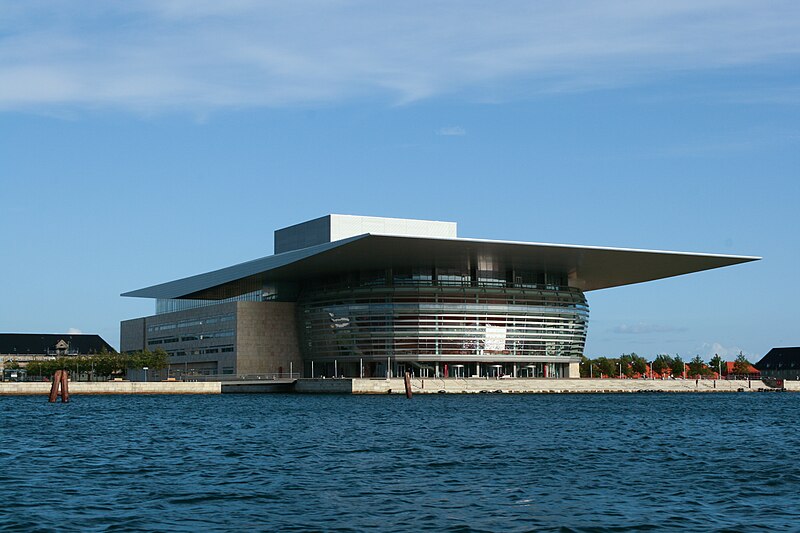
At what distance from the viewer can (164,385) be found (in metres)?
77.6

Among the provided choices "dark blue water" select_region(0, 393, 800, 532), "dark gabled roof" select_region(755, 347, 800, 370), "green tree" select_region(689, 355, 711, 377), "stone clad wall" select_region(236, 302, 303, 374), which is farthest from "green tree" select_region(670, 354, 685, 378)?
"dark blue water" select_region(0, 393, 800, 532)

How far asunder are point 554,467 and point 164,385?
58.4 m

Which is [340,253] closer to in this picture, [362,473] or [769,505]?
[362,473]

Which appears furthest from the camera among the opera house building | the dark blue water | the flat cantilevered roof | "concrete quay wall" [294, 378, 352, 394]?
the opera house building

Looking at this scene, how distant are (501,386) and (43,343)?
87292mm

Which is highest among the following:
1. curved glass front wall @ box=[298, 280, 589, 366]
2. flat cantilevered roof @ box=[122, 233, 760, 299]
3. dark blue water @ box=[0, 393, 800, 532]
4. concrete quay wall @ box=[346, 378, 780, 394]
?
flat cantilevered roof @ box=[122, 233, 760, 299]

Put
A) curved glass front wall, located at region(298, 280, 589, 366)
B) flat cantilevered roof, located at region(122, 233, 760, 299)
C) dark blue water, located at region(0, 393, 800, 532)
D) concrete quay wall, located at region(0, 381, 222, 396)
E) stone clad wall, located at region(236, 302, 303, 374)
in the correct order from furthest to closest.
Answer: stone clad wall, located at region(236, 302, 303, 374)
curved glass front wall, located at region(298, 280, 589, 366)
concrete quay wall, located at region(0, 381, 222, 396)
flat cantilevered roof, located at region(122, 233, 760, 299)
dark blue water, located at region(0, 393, 800, 532)

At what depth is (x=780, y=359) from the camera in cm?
15162

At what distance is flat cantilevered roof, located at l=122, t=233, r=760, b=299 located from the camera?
70.9 m

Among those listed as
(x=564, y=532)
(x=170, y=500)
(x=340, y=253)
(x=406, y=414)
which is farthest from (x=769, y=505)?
(x=340, y=253)

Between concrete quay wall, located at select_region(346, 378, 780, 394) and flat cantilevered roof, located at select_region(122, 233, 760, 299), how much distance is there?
8551mm

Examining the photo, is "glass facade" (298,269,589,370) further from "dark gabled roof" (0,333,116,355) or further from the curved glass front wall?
"dark gabled roof" (0,333,116,355)

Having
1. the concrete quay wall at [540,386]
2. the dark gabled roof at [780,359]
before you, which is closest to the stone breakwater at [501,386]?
the concrete quay wall at [540,386]

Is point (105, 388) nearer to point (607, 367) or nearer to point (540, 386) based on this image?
point (540, 386)
